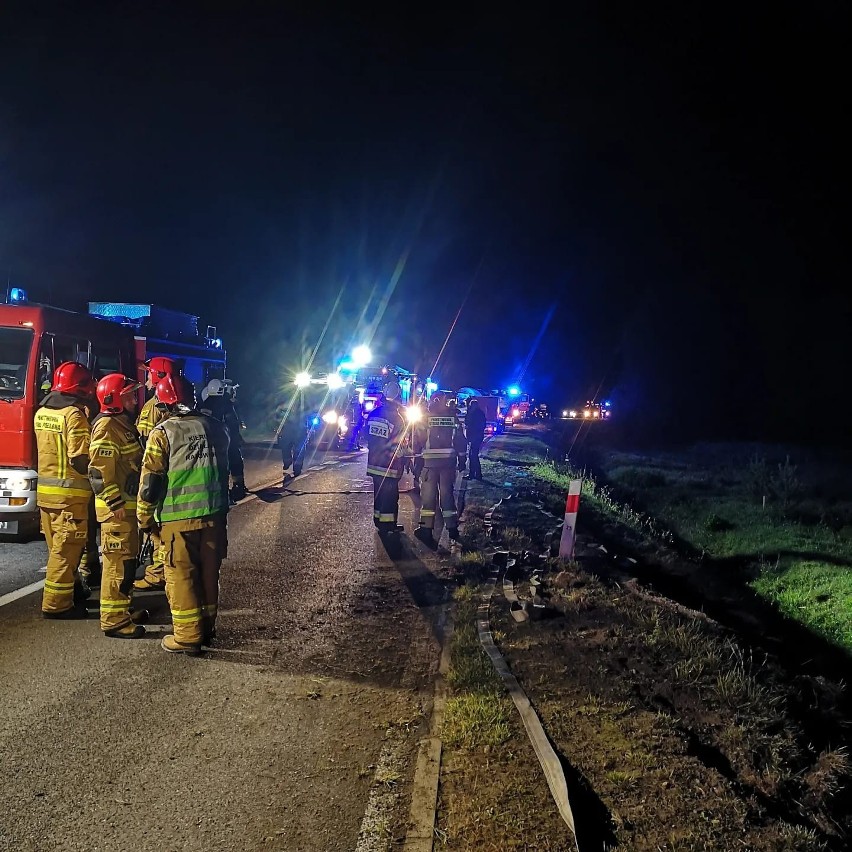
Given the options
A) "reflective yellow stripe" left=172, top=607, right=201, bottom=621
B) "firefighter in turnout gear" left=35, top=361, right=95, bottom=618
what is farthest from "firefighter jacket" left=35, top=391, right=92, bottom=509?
"reflective yellow stripe" left=172, top=607, right=201, bottom=621

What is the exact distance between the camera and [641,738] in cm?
396

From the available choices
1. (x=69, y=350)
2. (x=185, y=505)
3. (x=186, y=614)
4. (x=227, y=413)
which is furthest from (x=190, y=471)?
(x=227, y=413)

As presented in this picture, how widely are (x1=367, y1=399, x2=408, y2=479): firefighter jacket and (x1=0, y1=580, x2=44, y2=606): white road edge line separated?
4.11 m

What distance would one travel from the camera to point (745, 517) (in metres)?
13.1

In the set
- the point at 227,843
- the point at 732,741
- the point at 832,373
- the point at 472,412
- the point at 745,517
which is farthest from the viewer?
the point at 832,373

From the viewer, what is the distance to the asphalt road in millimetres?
3254

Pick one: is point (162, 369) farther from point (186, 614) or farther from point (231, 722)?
point (231, 722)

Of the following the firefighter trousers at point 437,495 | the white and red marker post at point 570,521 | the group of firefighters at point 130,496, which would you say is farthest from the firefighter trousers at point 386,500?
the group of firefighters at point 130,496

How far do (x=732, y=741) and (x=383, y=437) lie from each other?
20.3ft

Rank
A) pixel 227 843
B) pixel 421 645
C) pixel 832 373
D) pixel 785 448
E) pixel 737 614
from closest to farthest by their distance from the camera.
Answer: pixel 227 843, pixel 421 645, pixel 737 614, pixel 785 448, pixel 832 373

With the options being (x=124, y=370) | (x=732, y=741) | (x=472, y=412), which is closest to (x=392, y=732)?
(x=732, y=741)

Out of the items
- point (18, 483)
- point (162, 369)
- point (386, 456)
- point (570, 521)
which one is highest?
point (162, 369)

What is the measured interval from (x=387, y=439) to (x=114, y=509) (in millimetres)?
4427

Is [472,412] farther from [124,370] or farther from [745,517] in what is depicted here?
[124,370]
